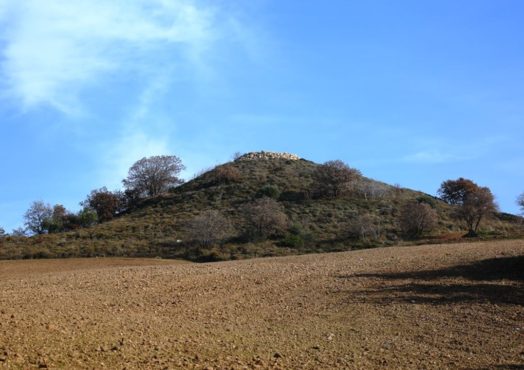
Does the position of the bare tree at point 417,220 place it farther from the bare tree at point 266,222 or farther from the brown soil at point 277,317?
the brown soil at point 277,317

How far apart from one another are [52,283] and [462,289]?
11.6 metres

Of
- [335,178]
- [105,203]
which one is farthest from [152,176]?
[335,178]

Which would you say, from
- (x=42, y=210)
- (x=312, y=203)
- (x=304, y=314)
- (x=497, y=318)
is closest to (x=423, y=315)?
(x=497, y=318)

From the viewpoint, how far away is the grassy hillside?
38.5 m

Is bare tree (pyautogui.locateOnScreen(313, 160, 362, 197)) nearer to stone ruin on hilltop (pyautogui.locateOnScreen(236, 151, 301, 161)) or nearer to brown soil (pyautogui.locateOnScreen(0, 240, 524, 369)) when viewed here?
stone ruin on hilltop (pyautogui.locateOnScreen(236, 151, 301, 161))

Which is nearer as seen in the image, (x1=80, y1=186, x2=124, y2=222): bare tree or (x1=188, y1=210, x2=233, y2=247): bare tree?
(x1=188, y1=210, x2=233, y2=247): bare tree

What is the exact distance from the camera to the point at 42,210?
65375 mm

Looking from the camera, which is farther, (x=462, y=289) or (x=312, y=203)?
(x=312, y=203)

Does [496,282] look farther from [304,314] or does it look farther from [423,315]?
[304,314]

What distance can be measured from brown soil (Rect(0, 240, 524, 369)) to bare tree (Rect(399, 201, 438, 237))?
66.8 feet

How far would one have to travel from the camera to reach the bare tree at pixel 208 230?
39594 millimetres

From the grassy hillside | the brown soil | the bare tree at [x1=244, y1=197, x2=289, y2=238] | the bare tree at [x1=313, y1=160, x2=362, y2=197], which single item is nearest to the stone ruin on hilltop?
the grassy hillside

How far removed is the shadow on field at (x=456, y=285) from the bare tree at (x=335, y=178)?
35.0 metres

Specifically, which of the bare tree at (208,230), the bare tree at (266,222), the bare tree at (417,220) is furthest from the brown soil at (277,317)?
the bare tree at (417,220)
